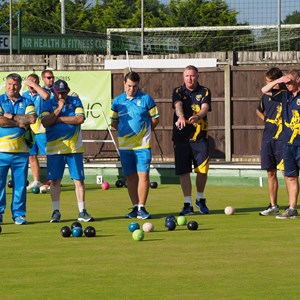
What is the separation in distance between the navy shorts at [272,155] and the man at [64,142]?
2446 millimetres

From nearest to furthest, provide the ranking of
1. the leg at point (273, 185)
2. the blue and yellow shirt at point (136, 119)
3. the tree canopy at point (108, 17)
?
the blue and yellow shirt at point (136, 119) → the leg at point (273, 185) → the tree canopy at point (108, 17)

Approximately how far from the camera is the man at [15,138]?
14211 millimetres

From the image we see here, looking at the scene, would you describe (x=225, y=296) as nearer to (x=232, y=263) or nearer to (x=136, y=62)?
(x=232, y=263)

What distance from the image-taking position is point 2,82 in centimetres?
2488

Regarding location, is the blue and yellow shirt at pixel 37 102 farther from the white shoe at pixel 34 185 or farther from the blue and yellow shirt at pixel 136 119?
the blue and yellow shirt at pixel 136 119

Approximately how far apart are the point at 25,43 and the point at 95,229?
105 feet

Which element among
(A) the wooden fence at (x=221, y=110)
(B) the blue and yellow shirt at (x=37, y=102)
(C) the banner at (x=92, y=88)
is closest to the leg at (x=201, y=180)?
(B) the blue and yellow shirt at (x=37, y=102)

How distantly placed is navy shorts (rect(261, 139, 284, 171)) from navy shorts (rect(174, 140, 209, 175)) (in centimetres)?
87

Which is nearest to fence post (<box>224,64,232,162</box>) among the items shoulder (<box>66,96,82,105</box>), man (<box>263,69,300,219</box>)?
man (<box>263,69,300,219</box>)

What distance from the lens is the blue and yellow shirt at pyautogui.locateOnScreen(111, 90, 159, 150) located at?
1520cm

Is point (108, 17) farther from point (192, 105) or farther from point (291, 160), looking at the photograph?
point (291, 160)

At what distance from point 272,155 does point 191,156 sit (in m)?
1.16

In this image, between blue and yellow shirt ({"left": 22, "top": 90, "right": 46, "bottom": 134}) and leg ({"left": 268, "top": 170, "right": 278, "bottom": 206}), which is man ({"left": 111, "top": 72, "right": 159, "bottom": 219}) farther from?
blue and yellow shirt ({"left": 22, "top": 90, "right": 46, "bottom": 134})

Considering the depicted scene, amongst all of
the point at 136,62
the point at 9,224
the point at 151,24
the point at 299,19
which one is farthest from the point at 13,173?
the point at 299,19
